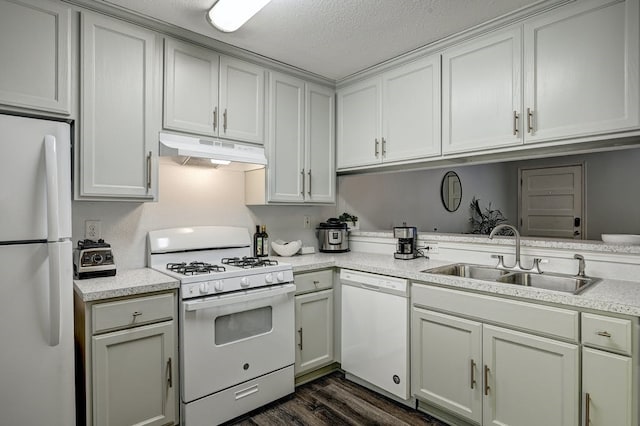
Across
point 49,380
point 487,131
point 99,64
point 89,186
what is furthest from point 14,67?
point 487,131

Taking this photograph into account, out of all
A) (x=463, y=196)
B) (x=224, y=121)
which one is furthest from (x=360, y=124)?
(x=463, y=196)

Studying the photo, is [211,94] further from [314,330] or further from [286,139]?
[314,330]

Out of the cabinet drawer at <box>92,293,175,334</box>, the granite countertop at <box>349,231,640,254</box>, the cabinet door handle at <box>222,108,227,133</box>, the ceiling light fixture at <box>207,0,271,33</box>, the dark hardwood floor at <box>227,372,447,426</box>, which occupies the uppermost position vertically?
the ceiling light fixture at <box>207,0,271,33</box>

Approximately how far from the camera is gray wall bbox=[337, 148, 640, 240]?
12.4 ft

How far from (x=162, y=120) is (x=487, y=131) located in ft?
6.75

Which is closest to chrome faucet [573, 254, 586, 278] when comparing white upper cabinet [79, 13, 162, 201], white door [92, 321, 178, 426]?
white door [92, 321, 178, 426]

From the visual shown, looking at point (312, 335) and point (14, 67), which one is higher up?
point (14, 67)

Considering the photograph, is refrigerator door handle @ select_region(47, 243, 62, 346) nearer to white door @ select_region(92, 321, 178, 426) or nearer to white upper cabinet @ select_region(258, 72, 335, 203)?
white door @ select_region(92, 321, 178, 426)

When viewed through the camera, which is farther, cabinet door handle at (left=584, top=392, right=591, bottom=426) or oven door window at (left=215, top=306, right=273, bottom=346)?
oven door window at (left=215, top=306, right=273, bottom=346)

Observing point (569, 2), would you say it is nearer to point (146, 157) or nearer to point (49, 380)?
point (146, 157)

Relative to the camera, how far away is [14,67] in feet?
5.73

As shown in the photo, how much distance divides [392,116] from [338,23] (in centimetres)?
84

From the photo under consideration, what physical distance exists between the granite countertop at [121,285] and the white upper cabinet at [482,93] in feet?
6.52

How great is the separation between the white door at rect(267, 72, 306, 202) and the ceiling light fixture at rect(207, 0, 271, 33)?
2.40 feet
